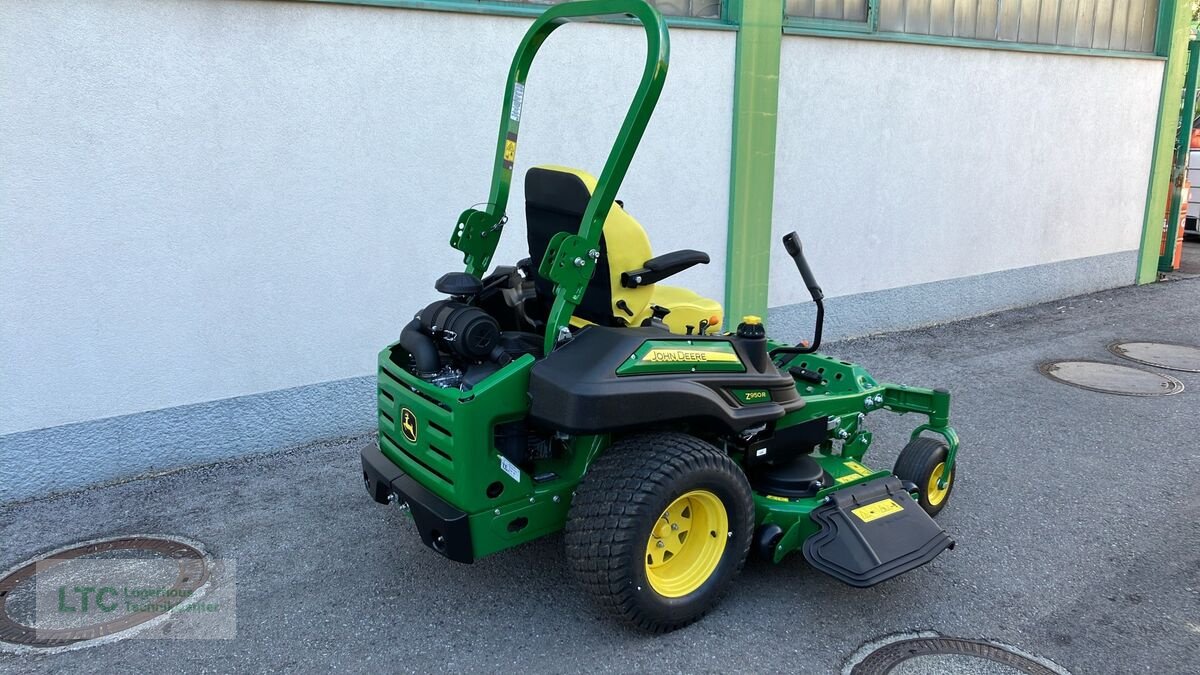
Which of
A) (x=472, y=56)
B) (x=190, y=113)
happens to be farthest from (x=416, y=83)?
(x=190, y=113)

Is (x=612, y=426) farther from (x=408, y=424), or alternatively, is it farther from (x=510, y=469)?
(x=408, y=424)

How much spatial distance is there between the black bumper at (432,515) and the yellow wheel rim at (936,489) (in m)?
2.23

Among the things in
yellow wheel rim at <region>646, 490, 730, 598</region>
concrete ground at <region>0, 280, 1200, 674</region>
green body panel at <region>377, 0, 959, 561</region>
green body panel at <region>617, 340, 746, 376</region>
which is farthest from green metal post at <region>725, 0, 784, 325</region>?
yellow wheel rim at <region>646, 490, 730, 598</region>

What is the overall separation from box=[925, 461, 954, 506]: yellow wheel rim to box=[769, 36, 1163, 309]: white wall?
3.01 meters

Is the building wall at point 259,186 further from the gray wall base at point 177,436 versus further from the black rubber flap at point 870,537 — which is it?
the black rubber flap at point 870,537

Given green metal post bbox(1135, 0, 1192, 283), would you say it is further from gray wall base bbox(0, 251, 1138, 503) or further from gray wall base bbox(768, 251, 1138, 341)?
gray wall base bbox(0, 251, 1138, 503)

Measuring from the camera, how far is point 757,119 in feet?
21.4

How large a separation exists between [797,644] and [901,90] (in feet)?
18.2

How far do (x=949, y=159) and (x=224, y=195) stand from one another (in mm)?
6117

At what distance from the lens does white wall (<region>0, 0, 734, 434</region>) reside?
163 inches

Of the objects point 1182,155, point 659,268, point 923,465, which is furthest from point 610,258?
point 1182,155

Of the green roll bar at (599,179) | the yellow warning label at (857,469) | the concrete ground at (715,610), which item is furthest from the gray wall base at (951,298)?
the green roll bar at (599,179)

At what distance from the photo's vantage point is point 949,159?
7852 millimetres

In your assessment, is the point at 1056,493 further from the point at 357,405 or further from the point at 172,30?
the point at 172,30
